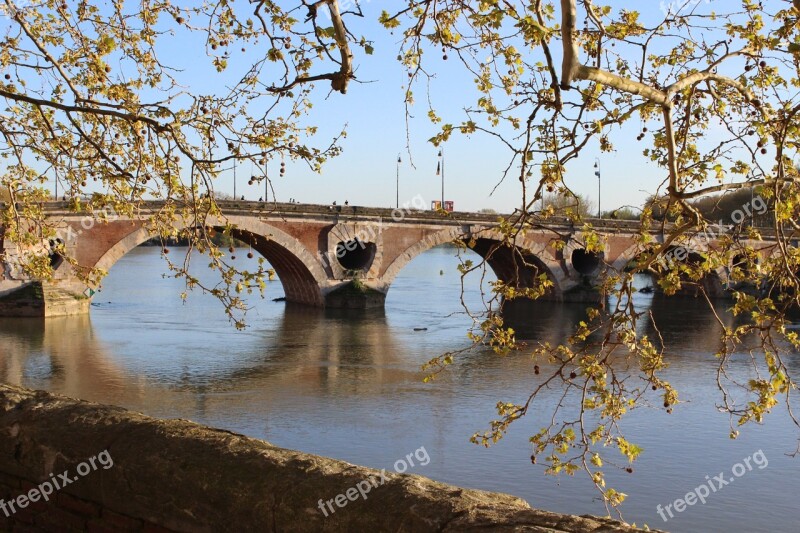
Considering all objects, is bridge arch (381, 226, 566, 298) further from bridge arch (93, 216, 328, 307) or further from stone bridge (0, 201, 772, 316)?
bridge arch (93, 216, 328, 307)

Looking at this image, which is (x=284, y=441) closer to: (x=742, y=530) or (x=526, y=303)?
(x=742, y=530)

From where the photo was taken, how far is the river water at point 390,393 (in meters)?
11.2

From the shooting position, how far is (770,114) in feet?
15.7

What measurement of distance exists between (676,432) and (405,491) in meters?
11.5

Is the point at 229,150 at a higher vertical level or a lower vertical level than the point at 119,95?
lower

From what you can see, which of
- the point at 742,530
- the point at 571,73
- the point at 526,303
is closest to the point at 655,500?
the point at 742,530

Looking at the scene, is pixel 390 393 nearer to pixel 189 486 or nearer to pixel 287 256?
pixel 189 486
